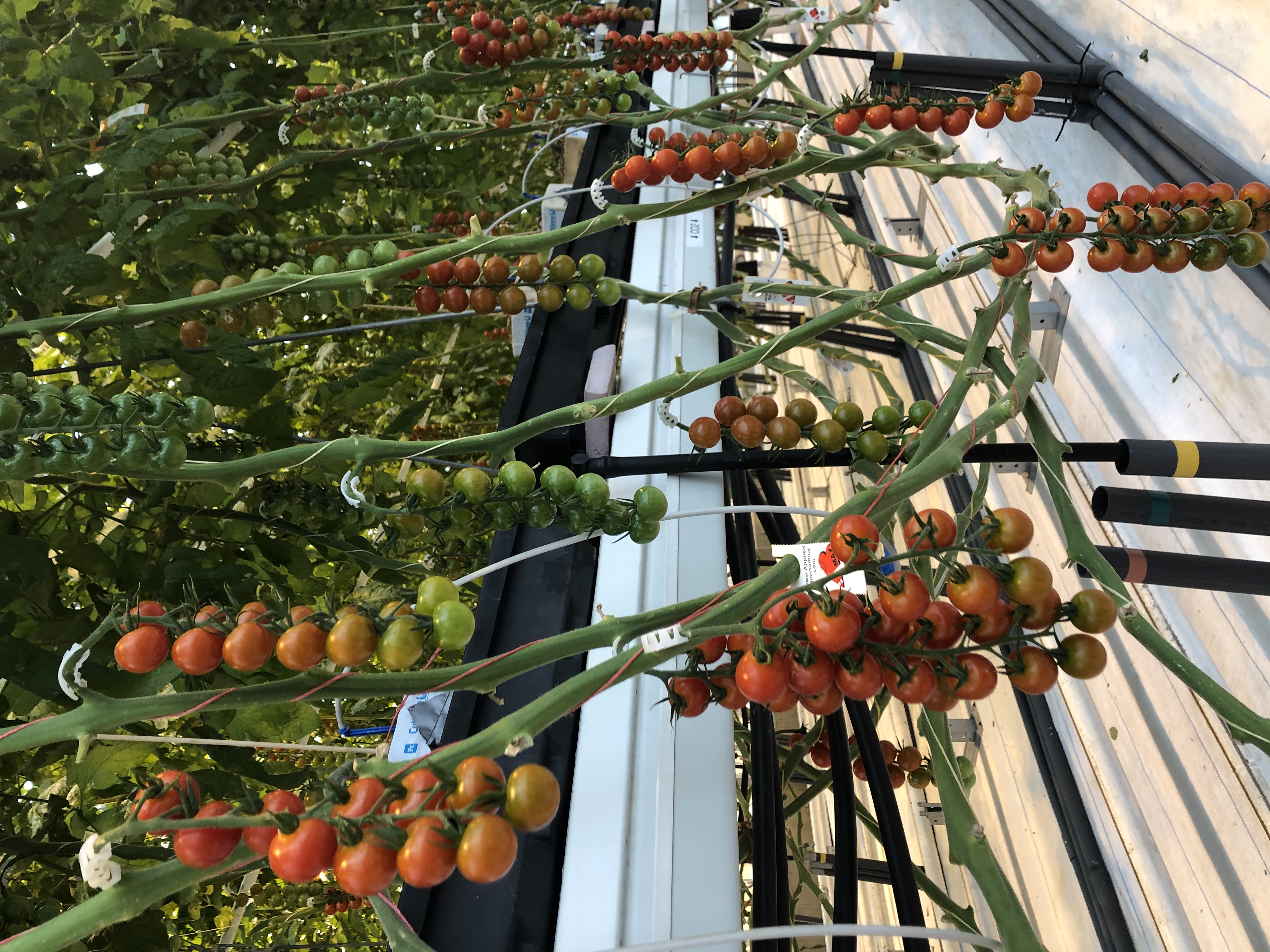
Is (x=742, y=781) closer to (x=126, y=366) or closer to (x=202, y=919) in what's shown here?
(x=126, y=366)

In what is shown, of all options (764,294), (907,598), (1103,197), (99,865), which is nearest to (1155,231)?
(1103,197)

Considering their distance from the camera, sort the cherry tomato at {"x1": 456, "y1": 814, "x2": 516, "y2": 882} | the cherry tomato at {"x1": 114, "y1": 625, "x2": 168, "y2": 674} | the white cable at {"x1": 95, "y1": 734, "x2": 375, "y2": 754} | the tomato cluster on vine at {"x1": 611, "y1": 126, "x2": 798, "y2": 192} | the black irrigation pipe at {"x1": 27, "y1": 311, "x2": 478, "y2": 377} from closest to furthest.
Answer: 1. the cherry tomato at {"x1": 456, "y1": 814, "x2": 516, "y2": 882}
2. the cherry tomato at {"x1": 114, "y1": 625, "x2": 168, "y2": 674}
3. the white cable at {"x1": 95, "y1": 734, "x2": 375, "y2": 754}
4. the black irrigation pipe at {"x1": 27, "y1": 311, "x2": 478, "y2": 377}
5. the tomato cluster on vine at {"x1": 611, "y1": 126, "x2": 798, "y2": 192}

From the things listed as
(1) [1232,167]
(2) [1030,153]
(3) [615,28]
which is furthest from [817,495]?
(1) [1232,167]

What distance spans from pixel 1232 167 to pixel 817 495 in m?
2.00

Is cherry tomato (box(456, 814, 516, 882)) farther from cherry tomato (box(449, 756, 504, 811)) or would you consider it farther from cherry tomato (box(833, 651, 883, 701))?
cherry tomato (box(833, 651, 883, 701))

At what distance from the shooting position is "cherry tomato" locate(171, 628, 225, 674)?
47 centimetres

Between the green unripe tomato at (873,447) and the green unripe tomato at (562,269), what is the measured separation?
1.57ft

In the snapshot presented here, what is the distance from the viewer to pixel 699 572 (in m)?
0.96

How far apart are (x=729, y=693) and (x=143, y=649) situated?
1.32ft

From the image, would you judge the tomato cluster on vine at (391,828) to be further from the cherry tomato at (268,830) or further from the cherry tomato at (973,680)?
the cherry tomato at (973,680)

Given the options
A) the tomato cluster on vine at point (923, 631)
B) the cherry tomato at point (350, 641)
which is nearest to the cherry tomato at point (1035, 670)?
the tomato cluster on vine at point (923, 631)

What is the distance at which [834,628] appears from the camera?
1.58 ft

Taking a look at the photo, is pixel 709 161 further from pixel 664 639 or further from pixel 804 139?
pixel 664 639


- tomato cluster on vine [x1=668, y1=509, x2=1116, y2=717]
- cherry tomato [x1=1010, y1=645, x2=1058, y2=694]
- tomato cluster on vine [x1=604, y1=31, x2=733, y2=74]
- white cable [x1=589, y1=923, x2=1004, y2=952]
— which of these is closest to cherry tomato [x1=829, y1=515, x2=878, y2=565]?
tomato cluster on vine [x1=668, y1=509, x2=1116, y2=717]
